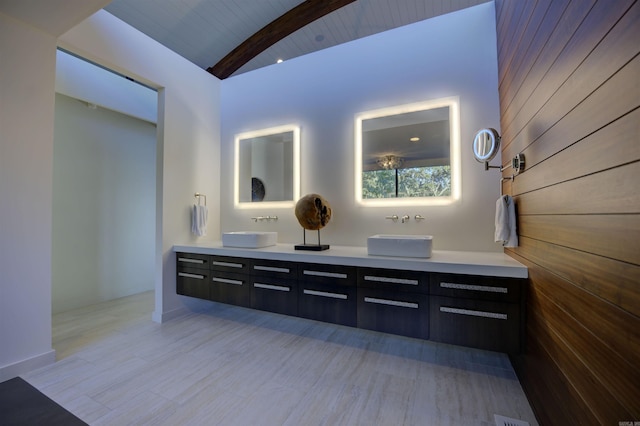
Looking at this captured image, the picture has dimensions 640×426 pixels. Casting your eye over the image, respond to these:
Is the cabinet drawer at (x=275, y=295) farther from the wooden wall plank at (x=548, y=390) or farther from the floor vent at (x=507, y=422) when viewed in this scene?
the wooden wall plank at (x=548, y=390)

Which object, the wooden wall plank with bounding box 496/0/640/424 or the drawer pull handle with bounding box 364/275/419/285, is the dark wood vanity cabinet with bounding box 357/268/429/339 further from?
the wooden wall plank with bounding box 496/0/640/424

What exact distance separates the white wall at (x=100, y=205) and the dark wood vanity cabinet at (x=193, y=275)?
1546 mm

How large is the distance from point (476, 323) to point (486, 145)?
1.37 m

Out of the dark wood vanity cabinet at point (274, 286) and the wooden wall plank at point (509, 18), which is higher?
the wooden wall plank at point (509, 18)

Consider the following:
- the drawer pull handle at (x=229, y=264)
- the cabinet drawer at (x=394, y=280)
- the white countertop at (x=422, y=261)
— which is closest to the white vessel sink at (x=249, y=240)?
the white countertop at (x=422, y=261)

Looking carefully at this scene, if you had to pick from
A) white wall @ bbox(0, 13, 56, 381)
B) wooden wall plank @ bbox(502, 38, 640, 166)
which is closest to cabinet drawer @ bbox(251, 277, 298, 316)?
white wall @ bbox(0, 13, 56, 381)

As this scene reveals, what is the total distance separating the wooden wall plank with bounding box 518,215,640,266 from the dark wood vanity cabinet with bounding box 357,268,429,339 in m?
0.87

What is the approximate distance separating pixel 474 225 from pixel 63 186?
4.90 metres

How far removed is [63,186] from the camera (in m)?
3.47

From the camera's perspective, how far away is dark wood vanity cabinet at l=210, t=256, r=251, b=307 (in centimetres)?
276

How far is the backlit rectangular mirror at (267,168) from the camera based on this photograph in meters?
3.39

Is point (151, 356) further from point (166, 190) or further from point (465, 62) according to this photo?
point (465, 62)

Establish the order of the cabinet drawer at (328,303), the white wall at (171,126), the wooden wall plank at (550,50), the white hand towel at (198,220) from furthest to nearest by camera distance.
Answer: the white hand towel at (198,220)
the white wall at (171,126)
the cabinet drawer at (328,303)
the wooden wall plank at (550,50)

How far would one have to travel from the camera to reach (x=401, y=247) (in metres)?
2.15
